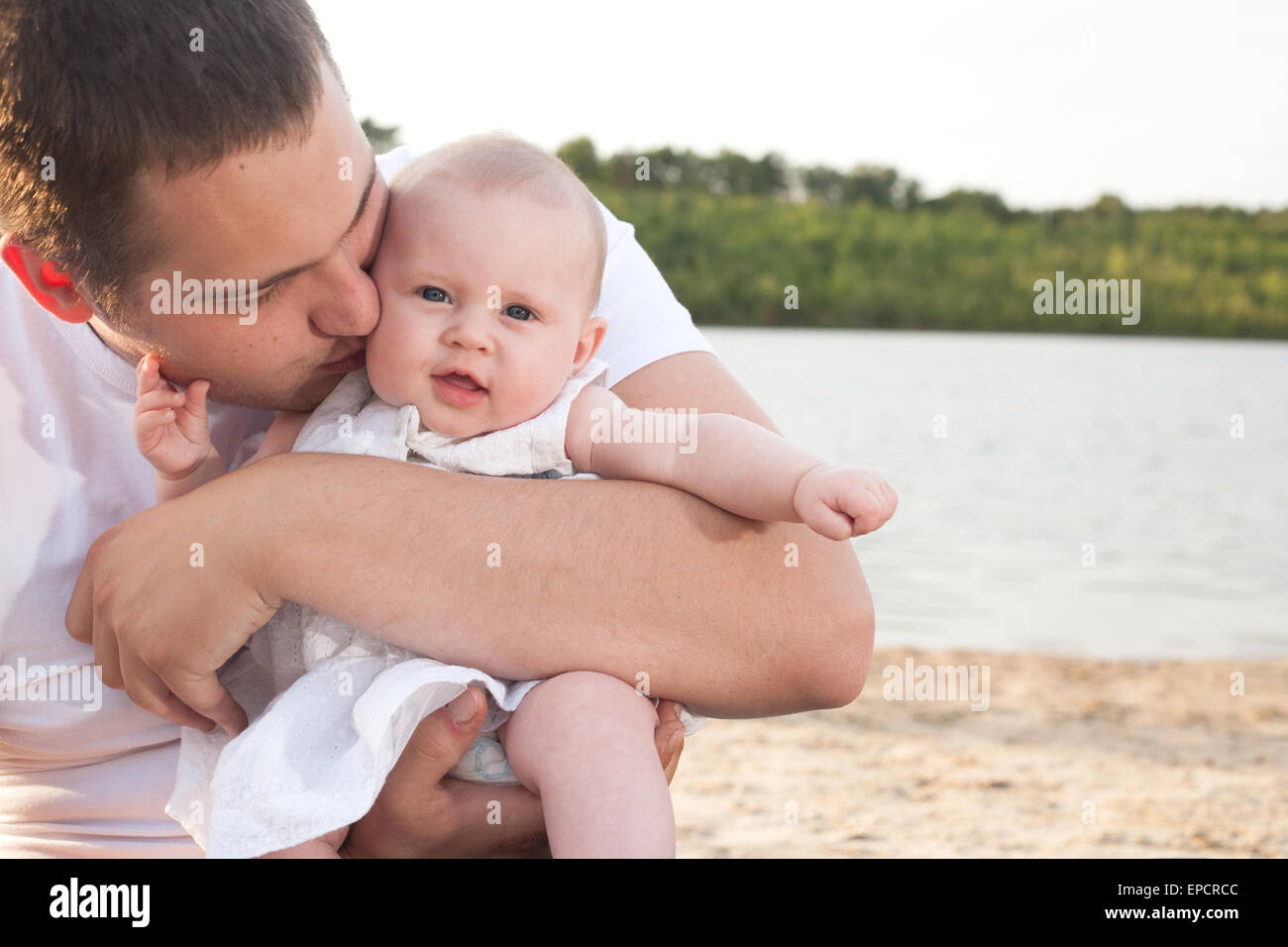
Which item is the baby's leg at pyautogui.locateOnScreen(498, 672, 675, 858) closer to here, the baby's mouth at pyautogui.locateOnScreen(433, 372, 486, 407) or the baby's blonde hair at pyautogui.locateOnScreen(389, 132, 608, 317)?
the baby's mouth at pyautogui.locateOnScreen(433, 372, 486, 407)

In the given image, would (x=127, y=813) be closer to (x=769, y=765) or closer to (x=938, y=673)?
(x=769, y=765)

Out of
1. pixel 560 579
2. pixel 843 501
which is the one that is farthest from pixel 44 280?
pixel 843 501

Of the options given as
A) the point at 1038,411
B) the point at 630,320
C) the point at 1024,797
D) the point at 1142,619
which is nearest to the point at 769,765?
the point at 1024,797

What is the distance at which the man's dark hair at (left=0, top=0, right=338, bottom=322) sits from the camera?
1370mm

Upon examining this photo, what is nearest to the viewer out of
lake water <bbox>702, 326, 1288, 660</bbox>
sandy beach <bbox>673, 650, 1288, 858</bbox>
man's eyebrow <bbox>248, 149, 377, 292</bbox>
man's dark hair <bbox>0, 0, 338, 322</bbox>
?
man's dark hair <bbox>0, 0, 338, 322</bbox>

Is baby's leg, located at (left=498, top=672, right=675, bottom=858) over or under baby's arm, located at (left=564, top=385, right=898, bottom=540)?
under

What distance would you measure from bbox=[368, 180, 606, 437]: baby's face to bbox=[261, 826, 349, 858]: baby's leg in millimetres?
547

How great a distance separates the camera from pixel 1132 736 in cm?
559

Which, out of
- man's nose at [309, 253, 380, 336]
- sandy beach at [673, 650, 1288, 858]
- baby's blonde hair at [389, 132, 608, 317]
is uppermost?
baby's blonde hair at [389, 132, 608, 317]

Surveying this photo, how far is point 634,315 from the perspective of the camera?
5.95 ft

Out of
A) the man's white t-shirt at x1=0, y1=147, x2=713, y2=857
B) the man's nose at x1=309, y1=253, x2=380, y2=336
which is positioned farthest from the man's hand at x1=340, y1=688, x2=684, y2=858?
the man's nose at x1=309, y1=253, x2=380, y2=336

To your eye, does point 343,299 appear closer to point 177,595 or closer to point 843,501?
point 177,595

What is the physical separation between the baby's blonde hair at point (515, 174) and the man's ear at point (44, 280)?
17.8 inches
